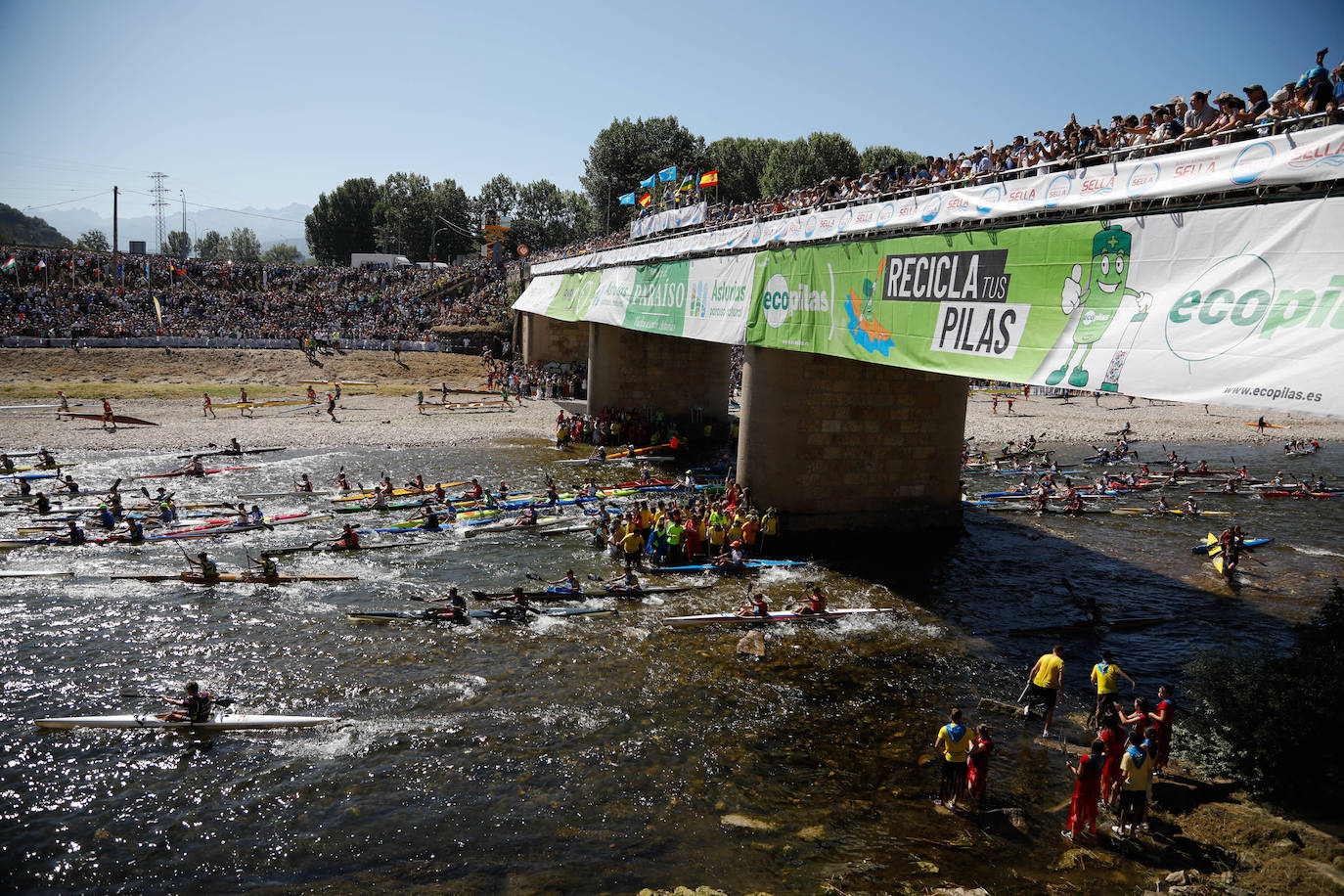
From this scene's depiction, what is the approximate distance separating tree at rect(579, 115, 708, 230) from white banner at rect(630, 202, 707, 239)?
59203 mm

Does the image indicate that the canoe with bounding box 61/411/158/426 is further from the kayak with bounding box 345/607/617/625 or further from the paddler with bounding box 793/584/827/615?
the paddler with bounding box 793/584/827/615

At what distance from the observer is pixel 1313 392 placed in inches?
339

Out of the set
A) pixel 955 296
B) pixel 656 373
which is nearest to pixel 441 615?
pixel 955 296

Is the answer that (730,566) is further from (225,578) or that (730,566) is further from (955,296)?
(225,578)

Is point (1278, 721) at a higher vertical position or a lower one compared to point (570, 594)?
higher

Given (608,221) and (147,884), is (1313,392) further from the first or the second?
(608,221)

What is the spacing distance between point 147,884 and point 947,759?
11002 millimetres

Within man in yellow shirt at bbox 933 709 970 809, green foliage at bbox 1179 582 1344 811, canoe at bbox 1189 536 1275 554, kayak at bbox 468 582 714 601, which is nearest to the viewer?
green foliage at bbox 1179 582 1344 811

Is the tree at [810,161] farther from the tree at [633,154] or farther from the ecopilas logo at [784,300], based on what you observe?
the ecopilas logo at [784,300]

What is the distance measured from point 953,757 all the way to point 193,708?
12.7m

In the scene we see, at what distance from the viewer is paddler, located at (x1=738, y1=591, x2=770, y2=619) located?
19.0m

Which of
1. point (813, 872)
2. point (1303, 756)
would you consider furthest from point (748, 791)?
point (1303, 756)

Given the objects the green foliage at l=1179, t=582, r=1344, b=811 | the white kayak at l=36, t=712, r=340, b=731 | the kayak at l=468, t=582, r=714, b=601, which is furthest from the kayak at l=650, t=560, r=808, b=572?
the green foliage at l=1179, t=582, r=1344, b=811

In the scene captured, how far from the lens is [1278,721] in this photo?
11.1 metres
